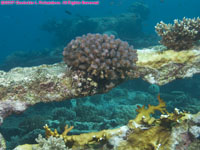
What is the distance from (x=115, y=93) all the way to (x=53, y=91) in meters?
8.93

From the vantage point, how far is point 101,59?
3.66m

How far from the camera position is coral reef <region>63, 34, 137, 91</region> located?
3633 mm

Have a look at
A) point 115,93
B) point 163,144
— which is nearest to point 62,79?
point 163,144

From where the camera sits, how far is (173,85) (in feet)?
42.7

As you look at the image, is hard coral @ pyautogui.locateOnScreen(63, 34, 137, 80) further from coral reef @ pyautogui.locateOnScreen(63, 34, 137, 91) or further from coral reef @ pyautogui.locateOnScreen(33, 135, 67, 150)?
coral reef @ pyautogui.locateOnScreen(33, 135, 67, 150)

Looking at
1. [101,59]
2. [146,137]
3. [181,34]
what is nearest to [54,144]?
[146,137]

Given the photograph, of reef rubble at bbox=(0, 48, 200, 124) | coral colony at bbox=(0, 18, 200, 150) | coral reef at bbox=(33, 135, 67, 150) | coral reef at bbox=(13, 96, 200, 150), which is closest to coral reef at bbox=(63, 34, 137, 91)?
coral colony at bbox=(0, 18, 200, 150)

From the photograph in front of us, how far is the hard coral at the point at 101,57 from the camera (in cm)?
363

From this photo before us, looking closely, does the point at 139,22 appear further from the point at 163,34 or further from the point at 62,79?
the point at 62,79

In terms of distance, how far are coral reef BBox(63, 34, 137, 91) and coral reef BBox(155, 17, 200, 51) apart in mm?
1497

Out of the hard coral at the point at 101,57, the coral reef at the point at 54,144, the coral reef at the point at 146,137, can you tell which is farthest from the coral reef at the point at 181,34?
the coral reef at the point at 54,144

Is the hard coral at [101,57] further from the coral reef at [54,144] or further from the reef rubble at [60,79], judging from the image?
the coral reef at [54,144]

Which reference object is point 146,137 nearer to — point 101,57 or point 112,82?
point 112,82

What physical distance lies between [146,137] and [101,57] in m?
1.89
